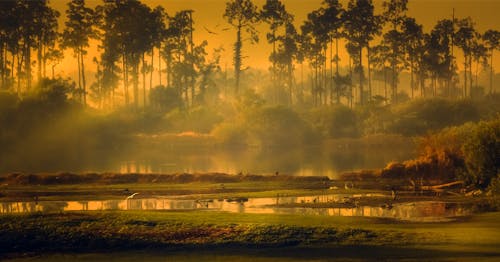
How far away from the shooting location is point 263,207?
48.8m

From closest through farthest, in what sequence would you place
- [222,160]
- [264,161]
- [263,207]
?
[263,207] < [264,161] < [222,160]

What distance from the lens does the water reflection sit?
4506cm

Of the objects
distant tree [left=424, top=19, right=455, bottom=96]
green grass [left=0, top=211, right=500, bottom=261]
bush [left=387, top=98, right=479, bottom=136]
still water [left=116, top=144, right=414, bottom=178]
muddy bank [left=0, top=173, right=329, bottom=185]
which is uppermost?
distant tree [left=424, top=19, right=455, bottom=96]

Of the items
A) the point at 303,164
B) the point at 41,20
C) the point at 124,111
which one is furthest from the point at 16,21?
the point at 303,164

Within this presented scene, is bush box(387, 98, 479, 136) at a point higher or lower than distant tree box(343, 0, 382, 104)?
lower

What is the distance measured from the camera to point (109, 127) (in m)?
133

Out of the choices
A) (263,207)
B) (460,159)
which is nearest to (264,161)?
(460,159)

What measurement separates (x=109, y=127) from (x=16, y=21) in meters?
30.0

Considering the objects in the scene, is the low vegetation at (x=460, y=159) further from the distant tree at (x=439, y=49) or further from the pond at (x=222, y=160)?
the distant tree at (x=439, y=49)

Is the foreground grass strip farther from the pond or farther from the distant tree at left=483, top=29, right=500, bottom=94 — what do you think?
the distant tree at left=483, top=29, right=500, bottom=94

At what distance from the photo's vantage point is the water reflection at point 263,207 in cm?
4506

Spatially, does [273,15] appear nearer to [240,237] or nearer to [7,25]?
[7,25]

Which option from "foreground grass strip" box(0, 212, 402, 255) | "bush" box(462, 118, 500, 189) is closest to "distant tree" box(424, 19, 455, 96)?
"bush" box(462, 118, 500, 189)

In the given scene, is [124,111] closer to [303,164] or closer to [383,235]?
[303,164]
